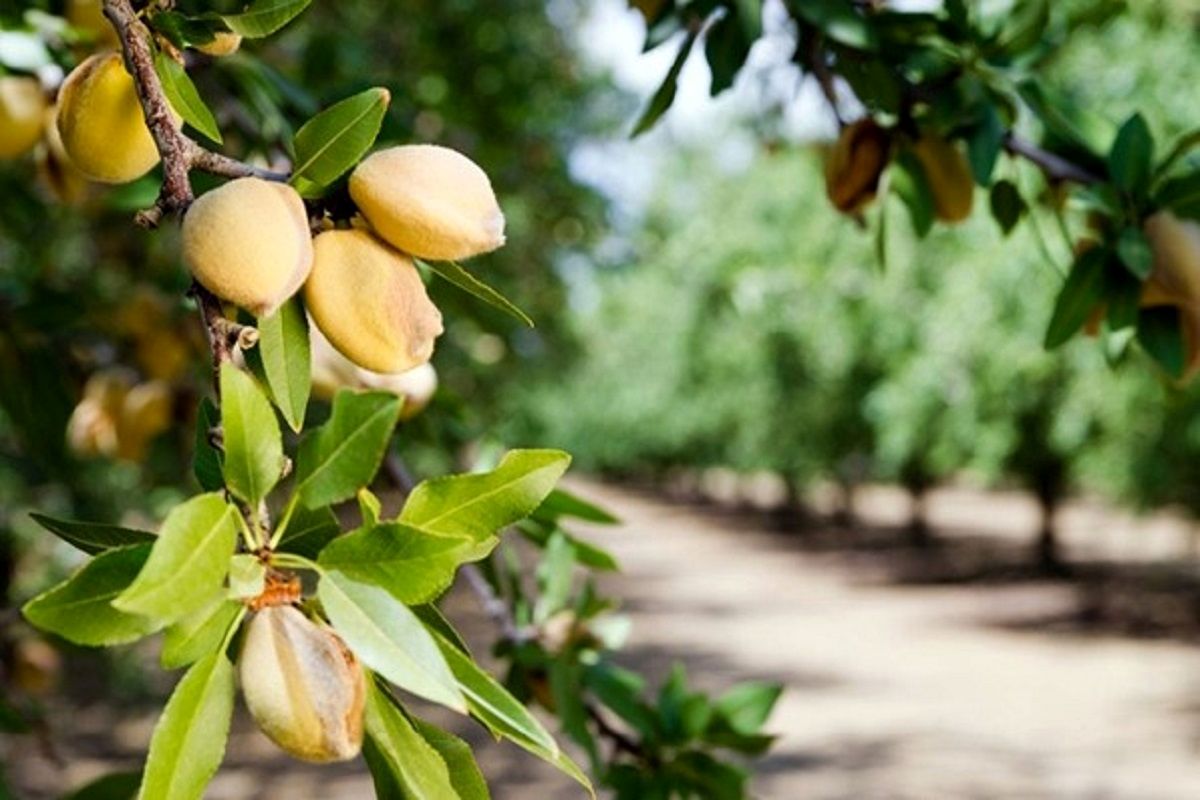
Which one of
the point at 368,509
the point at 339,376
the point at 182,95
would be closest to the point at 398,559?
the point at 368,509

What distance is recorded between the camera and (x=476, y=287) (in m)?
0.58

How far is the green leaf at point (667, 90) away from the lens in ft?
3.48

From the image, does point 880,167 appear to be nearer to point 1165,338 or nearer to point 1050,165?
point 1050,165

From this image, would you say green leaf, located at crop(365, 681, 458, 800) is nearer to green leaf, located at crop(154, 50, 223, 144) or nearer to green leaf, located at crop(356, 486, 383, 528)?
green leaf, located at crop(356, 486, 383, 528)

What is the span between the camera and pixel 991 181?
40.3 inches

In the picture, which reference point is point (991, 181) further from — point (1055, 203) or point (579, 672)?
point (579, 672)

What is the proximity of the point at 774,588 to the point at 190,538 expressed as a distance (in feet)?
41.0

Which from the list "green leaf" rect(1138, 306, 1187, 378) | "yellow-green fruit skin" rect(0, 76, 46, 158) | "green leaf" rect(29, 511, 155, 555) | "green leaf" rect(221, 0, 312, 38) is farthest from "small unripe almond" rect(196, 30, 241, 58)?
"green leaf" rect(1138, 306, 1187, 378)

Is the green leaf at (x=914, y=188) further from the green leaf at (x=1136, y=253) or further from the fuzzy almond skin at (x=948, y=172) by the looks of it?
the green leaf at (x=1136, y=253)

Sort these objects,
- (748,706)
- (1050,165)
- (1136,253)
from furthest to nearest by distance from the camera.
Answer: (748,706), (1050,165), (1136,253)

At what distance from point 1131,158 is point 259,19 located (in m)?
0.68

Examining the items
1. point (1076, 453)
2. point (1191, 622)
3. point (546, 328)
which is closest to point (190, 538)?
point (546, 328)

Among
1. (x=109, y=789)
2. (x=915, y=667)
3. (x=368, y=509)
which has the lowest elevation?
(x=915, y=667)

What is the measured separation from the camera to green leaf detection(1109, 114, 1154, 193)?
102cm
